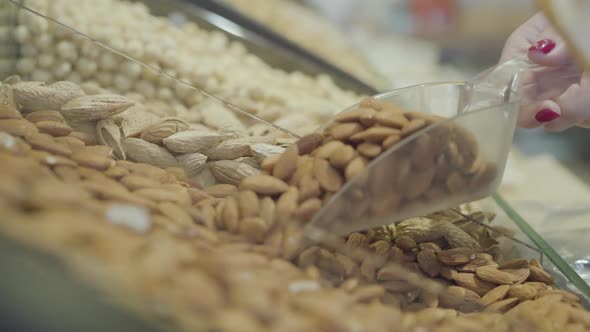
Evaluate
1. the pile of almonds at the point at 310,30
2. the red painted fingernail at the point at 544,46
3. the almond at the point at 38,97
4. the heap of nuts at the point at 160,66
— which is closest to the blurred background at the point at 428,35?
the pile of almonds at the point at 310,30

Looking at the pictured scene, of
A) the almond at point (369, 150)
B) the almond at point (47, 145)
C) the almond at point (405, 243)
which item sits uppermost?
the almond at point (369, 150)

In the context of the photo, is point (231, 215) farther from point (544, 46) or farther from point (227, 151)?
point (544, 46)

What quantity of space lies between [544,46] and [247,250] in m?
0.48

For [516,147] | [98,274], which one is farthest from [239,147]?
[516,147]

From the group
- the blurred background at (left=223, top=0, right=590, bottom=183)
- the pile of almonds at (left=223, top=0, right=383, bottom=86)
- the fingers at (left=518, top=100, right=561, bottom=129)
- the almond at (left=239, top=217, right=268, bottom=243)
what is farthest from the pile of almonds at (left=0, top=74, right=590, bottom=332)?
the blurred background at (left=223, top=0, right=590, bottom=183)

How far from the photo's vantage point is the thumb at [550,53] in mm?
767

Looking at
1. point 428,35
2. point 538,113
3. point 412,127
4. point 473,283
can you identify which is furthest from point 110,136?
point 428,35

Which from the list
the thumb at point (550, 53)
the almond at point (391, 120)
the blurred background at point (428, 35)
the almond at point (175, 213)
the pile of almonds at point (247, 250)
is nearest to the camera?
the pile of almonds at point (247, 250)

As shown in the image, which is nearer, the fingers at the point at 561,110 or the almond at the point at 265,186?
the almond at the point at 265,186

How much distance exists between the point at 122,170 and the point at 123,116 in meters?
0.15

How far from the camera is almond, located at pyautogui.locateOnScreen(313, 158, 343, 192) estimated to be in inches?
25.2

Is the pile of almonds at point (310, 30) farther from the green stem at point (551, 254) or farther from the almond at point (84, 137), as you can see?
the almond at point (84, 137)

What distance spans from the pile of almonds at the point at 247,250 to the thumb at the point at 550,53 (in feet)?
0.75

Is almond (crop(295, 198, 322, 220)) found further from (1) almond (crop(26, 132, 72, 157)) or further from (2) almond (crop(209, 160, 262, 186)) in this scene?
(1) almond (crop(26, 132, 72, 157))
